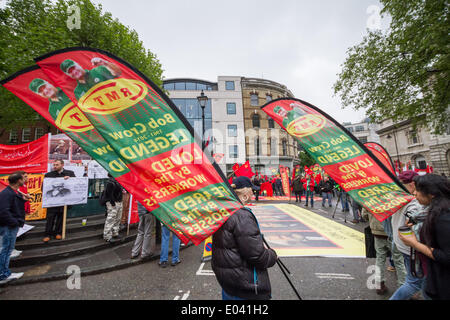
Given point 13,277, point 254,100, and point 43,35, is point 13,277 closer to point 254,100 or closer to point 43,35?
point 43,35

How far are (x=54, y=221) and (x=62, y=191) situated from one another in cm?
92

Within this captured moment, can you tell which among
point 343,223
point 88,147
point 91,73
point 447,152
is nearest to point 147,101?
point 91,73

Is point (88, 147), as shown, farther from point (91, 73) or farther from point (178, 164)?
point (178, 164)

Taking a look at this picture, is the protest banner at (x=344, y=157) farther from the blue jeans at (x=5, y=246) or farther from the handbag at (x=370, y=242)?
the blue jeans at (x=5, y=246)

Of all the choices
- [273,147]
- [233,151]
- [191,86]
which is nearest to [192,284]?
[233,151]

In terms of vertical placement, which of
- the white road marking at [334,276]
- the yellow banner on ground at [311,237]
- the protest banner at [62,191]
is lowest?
the white road marking at [334,276]

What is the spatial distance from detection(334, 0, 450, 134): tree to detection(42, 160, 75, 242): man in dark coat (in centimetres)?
1381

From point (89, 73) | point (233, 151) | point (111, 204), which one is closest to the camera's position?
point (89, 73)

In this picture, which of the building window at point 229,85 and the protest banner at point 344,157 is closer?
the protest banner at point 344,157

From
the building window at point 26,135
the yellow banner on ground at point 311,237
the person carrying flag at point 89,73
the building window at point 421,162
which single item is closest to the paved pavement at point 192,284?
the yellow banner on ground at point 311,237

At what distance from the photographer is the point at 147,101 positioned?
1.48 metres

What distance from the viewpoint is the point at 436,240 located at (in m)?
1.73

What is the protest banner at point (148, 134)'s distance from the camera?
1.44 meters

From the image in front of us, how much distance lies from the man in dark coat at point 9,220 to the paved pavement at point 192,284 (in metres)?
0.33
